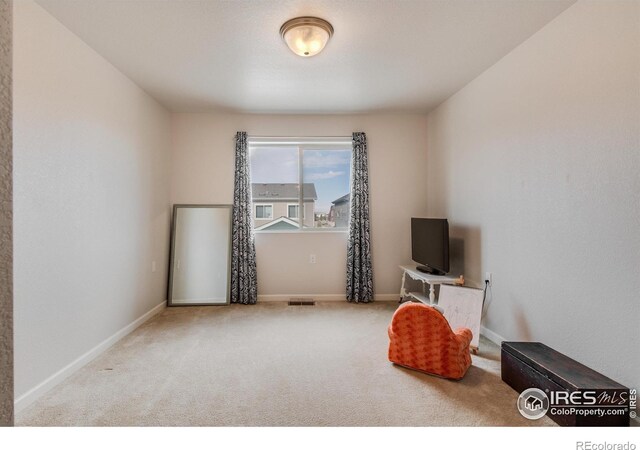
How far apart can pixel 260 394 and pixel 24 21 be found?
9.30 ft

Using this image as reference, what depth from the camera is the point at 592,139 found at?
1993 millimetres

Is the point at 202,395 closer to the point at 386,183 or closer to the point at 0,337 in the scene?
the point at 0,337

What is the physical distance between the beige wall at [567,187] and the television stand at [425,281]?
0.28m

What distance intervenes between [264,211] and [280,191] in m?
0.37

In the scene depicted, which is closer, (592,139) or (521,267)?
(592,139)

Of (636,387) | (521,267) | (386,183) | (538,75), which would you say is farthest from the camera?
(386,183)

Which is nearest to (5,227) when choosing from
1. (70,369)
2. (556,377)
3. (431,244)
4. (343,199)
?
(556,377)

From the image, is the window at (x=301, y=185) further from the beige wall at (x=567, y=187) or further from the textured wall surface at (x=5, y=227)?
the textured wall surface at (x=5, y=227)

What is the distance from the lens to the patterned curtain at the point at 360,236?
438 cm

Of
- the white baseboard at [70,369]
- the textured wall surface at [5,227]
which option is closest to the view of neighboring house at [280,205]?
the white baseboard at [70,369]

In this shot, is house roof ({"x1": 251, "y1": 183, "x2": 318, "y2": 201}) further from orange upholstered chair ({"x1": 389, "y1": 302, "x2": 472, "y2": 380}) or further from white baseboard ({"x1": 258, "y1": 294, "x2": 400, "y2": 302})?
orange upholstered chair ({"x1": 389, "y1": 302, "x2": 472, "y2": 380})

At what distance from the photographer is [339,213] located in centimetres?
461

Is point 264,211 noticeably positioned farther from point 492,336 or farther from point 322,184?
point 492,336

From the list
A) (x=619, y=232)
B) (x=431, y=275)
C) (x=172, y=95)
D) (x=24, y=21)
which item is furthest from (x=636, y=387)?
(x=172, y=95)
